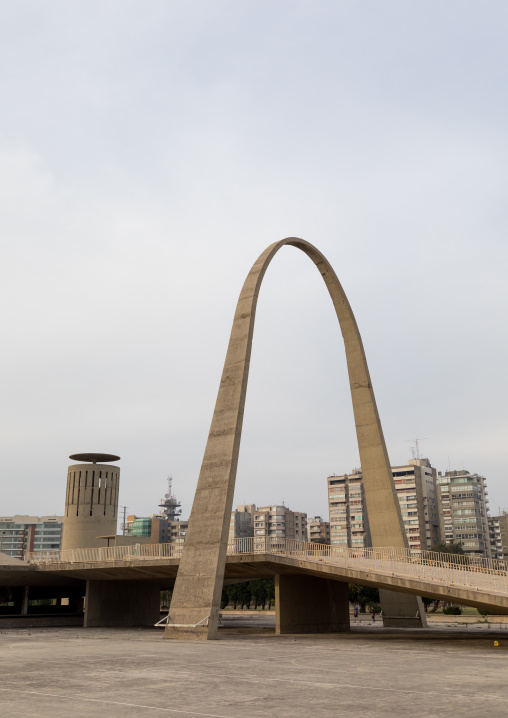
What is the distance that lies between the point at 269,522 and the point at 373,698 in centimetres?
18804

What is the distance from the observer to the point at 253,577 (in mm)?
39781

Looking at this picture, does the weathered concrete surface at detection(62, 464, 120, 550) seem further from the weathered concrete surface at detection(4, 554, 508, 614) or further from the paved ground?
the paved ground

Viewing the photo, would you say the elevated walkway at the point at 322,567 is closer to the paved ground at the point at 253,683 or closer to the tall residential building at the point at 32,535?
the paved ground at the point at 253,683

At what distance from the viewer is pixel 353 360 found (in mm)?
43562

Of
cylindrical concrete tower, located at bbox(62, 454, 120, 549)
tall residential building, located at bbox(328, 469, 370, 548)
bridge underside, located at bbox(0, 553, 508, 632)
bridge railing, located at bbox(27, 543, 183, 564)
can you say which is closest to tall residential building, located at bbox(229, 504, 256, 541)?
tall residential building, located at bbox(328, 469, 370, 548)

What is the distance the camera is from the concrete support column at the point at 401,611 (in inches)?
1497

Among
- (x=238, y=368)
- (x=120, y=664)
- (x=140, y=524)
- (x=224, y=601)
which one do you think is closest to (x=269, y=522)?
(x=140, y=524)

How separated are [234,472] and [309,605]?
10102mm

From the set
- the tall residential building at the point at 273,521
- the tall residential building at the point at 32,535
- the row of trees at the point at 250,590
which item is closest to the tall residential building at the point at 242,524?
the tall residential building at the point at 273,521

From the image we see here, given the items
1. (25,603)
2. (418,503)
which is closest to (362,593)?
(25,603)

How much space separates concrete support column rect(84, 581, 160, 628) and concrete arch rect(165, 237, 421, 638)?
1661cm

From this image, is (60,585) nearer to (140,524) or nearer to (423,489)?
(423,489)

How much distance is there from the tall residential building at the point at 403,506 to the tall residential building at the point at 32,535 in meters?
82.1

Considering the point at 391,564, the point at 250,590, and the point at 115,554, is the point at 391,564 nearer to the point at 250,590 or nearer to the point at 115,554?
the point at 115,554
